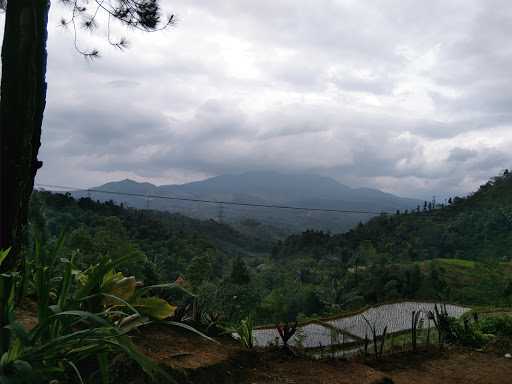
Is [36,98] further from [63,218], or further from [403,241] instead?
[403,241]

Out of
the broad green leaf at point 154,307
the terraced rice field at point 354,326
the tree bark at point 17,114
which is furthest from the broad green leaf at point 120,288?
the terraced rice field at point 354,326

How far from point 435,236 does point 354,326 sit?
69.4 ft

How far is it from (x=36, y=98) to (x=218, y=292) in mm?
9245

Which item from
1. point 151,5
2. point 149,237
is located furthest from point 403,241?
point 151,5

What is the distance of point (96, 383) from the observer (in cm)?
200

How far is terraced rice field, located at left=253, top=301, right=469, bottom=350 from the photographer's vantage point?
4445mm

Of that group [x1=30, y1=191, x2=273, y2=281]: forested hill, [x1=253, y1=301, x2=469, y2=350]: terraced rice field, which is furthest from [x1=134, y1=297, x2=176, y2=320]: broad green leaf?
[x1=30, y1=191, x2=273, y2=281]: forested hill

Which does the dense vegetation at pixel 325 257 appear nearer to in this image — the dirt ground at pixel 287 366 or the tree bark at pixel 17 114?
the tree bark at pixel 17 114

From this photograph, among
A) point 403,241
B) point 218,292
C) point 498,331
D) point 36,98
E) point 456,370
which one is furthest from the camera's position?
point 403,241

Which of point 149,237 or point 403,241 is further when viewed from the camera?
point 403,241

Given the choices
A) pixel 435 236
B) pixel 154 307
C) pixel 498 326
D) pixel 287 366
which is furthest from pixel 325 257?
pixel 154 307

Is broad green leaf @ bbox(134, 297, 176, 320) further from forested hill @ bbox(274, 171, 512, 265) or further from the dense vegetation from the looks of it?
forested hill @ bbox(274, 171, 512, 265)

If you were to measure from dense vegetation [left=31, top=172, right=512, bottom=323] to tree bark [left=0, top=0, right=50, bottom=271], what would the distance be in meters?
0.47

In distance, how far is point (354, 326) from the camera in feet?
19.0
